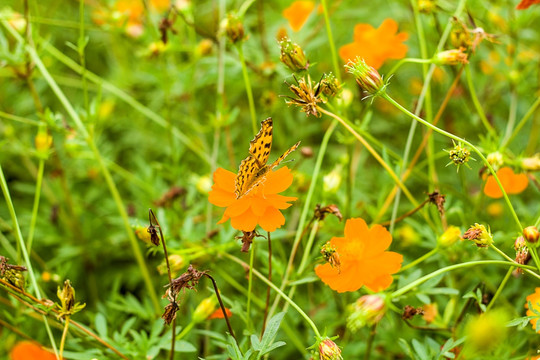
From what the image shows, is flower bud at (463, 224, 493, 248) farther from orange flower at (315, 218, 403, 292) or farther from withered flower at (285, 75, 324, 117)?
withered flower at (285, 75, 324, 117)

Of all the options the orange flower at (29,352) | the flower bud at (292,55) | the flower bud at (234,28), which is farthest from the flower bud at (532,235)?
the orange flower at (29,352)

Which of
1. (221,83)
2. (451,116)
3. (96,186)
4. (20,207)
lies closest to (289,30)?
(221,83)

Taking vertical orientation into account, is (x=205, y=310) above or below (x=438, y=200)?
below

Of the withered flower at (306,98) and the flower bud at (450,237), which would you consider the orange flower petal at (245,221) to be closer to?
the withered flower at (306,98)

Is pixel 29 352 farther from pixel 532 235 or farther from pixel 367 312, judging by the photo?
pixel 532 235

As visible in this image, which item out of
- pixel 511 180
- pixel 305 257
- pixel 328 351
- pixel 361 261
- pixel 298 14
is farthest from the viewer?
pixel 298 14

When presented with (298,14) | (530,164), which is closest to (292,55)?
(530,164)
